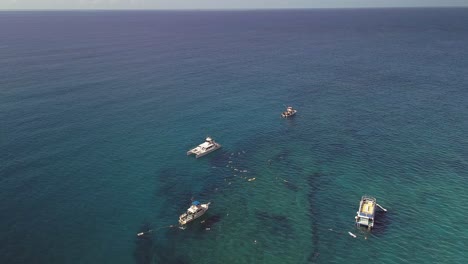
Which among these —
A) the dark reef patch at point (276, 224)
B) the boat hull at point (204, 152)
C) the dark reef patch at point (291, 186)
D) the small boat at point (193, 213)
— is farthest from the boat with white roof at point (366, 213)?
the boat hull at point (204, 152)

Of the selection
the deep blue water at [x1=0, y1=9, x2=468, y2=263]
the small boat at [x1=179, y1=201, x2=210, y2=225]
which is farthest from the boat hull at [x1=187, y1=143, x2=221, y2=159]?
the small boat at [x1=179, y1=201, x2=210, y2=225]

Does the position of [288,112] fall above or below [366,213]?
above

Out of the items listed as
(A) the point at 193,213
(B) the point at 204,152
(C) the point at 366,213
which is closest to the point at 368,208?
(C) the point at 366,213

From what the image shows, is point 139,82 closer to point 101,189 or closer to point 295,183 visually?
point 101,189

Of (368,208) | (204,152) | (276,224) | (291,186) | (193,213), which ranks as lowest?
(276,224)

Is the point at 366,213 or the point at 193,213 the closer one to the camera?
the point at 366,213

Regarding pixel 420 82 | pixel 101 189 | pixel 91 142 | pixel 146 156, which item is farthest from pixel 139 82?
pixel 420 82

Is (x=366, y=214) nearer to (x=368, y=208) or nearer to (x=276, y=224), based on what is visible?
(x=368, y=208)
